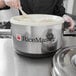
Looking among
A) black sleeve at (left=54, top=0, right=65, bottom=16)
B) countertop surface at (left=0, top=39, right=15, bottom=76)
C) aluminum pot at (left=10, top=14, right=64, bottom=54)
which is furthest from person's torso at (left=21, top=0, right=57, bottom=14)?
aluminum pot at (left=10, top=14, right=64, bottom=54)

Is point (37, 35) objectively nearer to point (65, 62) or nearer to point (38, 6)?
point (65, 62)

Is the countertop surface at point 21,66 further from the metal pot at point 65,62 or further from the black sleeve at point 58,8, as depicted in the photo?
the black sleeve at point 58,8

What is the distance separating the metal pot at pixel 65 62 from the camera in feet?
1.25

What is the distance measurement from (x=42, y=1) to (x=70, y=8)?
867 millimetres

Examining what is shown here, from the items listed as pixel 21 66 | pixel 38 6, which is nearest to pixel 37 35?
pixel 21 66

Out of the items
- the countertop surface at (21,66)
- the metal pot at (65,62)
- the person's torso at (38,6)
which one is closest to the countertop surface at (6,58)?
the countertop surface at (21,66)

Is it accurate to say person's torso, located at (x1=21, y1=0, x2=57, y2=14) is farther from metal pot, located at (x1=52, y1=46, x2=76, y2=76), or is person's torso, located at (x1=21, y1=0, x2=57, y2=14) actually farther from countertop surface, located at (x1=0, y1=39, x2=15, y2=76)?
metal pot, located at (x1=52, y1=46, x2=76, y2=76)

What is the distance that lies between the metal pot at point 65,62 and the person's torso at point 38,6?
745 millimetres

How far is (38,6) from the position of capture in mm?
1191

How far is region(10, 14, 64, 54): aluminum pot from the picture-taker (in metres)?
0.44

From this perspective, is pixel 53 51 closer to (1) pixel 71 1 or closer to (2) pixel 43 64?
(2) pixel 43 64

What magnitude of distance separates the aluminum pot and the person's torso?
74 cm

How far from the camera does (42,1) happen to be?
1.20 m

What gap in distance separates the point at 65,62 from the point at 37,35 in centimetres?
10
